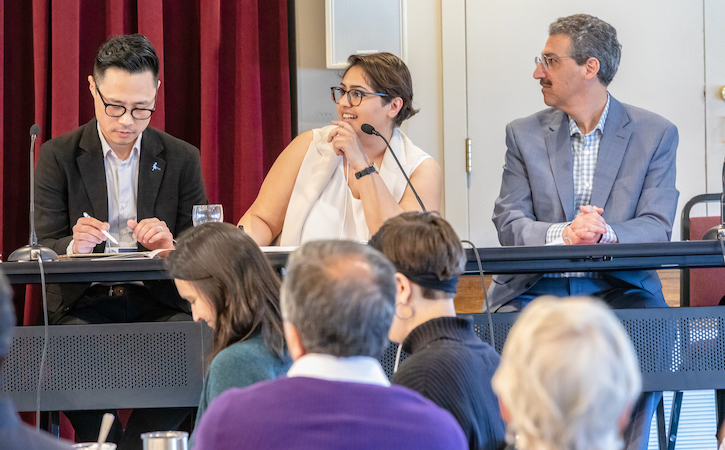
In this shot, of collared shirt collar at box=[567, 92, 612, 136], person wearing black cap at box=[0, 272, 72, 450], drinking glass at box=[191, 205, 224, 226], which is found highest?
collared shirt collar at box=[567, 92, 612, 136]

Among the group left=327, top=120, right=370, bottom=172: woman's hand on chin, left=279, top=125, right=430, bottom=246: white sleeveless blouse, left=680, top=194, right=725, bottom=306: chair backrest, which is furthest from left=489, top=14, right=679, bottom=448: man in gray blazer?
left=327, top=120, right=370, bottom=172: woman's hand on chin

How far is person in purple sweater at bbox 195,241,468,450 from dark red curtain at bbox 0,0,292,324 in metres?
2.41

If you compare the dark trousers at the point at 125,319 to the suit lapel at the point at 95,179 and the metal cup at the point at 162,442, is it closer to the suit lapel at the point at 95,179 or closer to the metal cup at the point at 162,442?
the suit lapel at the point at 95,179

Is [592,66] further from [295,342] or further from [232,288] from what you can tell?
[295,342]

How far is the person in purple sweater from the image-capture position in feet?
2.73

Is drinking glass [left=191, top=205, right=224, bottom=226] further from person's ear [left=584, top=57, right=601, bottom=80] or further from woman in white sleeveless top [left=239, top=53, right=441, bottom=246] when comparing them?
person's ear [left=584, top=57, right=601, bottom=80]

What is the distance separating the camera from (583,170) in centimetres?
246

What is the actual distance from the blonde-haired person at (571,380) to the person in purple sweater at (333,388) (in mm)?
164

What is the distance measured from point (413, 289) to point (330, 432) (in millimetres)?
507

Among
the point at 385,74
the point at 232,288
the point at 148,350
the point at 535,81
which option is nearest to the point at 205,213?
the point at 148,350

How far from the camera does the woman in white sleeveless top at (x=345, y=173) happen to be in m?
2.51

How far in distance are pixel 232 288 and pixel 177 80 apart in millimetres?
2126

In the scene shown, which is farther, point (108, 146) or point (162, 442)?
point (108, 146)

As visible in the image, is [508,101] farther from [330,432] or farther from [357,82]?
[330,432]
